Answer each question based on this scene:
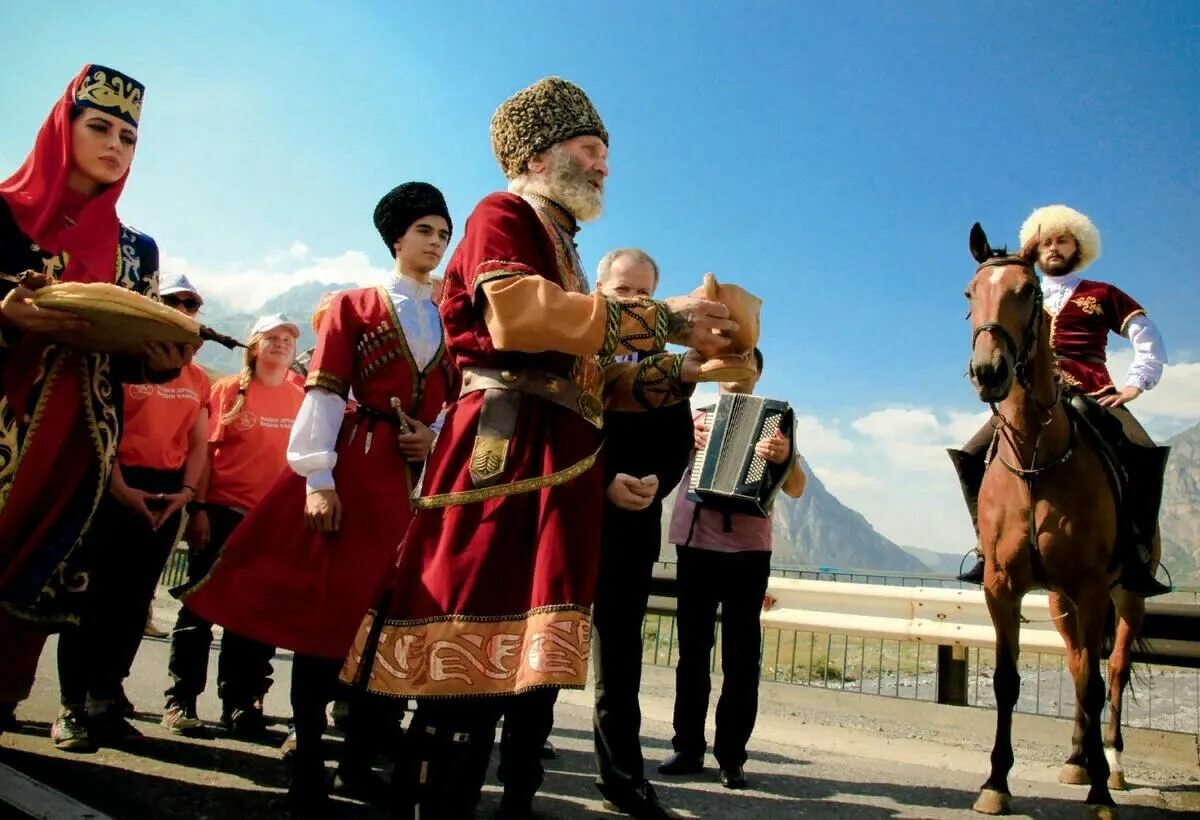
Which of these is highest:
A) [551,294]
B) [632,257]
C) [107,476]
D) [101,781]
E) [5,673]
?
[632,257]

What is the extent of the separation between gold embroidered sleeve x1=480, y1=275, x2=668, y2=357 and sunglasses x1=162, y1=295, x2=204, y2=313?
3.41 metres

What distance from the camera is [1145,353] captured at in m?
5.45

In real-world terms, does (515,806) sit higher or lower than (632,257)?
lower

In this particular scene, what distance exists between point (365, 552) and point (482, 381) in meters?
1.29

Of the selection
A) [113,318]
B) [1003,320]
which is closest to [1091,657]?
[1003,320]

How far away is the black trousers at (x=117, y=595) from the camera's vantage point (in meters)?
3.89

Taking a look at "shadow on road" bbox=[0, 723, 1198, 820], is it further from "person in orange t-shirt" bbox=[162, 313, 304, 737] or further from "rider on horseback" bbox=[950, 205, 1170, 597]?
"rider on horseback" bbox=[950, 205, 1170, 597]

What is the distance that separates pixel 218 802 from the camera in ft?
10.0

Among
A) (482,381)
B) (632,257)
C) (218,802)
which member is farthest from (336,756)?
(632,257)

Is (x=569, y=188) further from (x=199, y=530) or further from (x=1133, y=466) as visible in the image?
(x=1133, y=466)

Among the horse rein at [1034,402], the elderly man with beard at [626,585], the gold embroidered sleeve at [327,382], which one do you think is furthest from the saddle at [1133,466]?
the gold embroidered sleeve at [327,382]

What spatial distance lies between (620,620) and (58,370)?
2.36 m

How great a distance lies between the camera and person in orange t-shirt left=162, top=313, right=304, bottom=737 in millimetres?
4320

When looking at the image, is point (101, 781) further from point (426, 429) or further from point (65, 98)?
point (65, 98)
